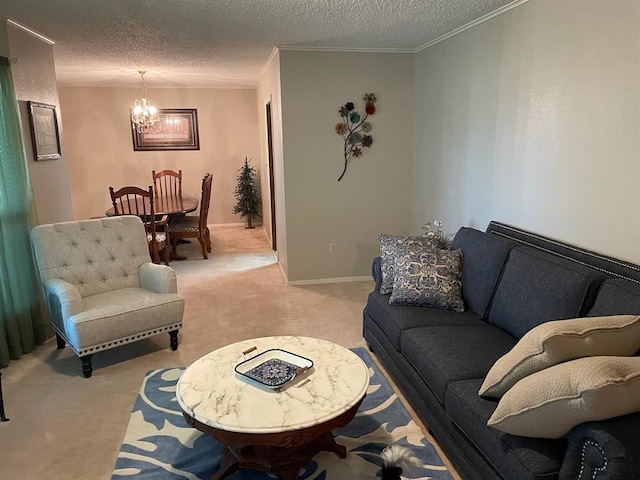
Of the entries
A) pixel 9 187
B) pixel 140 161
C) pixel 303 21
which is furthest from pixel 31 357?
pixel 140 161

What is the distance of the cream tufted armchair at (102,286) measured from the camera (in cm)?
297

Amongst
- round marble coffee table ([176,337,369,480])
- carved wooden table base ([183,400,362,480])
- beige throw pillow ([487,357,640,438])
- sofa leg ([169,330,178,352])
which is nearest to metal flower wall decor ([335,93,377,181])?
sofa leg ([169,330,178,352])

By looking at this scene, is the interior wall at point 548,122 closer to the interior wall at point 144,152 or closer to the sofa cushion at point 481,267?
the sofa cushion at point 481,267

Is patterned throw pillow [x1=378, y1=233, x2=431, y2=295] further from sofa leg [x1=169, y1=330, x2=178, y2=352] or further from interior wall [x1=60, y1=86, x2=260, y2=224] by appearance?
interior wall [x1=60, y1=86, x2=260, y2=224]

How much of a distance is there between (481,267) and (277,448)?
5.20 feet

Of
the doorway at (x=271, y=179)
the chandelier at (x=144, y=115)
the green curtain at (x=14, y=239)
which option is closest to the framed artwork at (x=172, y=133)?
the chandelier at (x=144, y=115)

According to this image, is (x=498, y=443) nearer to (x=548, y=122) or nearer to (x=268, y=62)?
(x=548, y=122)

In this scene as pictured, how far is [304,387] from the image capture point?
80.4 inches

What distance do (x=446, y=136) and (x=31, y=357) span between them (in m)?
3.67

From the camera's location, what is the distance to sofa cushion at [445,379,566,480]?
1522 mm

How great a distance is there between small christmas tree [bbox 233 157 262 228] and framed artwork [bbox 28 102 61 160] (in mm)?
3718

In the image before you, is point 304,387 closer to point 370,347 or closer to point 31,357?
point 370,347

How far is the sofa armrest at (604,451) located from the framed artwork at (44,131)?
3902 mm

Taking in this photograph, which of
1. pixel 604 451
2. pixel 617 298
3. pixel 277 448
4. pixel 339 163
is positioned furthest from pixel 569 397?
pixel 339 163
